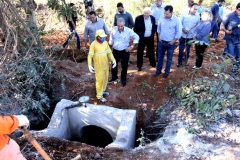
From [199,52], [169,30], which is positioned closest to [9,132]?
[169,30]

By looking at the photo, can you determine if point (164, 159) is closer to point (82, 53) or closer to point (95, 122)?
point (95, 122)

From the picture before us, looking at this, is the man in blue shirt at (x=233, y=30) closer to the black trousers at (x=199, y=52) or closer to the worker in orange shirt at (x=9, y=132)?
the black trousers at (x=199, y=52)

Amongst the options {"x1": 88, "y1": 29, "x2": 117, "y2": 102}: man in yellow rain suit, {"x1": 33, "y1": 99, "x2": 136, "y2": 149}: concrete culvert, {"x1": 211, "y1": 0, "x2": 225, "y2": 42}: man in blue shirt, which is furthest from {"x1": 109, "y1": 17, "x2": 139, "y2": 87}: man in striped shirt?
{"x1": 211, "y1": 0, "x2": 225, "y2": 42}: man in blue shirt

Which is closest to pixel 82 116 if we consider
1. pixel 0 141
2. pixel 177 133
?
pixel 177 133

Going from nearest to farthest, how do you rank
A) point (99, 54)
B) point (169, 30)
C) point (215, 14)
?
point (99, 54) → point (169, 30) → point (215, 14)

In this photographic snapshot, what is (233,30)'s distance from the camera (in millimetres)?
5180

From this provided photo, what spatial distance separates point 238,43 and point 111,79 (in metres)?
2.96

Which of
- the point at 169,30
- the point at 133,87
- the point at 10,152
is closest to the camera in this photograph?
the point at 10,152

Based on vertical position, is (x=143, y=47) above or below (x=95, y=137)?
above

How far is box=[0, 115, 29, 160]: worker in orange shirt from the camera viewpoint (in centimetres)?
234

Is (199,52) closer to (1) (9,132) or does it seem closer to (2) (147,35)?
(2) (147,35)

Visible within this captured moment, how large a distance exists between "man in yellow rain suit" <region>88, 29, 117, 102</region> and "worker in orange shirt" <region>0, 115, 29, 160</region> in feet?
7.74

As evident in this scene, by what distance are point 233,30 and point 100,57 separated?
2.92 metres

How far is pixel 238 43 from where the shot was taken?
17.4 ft
